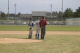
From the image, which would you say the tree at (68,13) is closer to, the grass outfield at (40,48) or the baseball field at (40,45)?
the baseball field at (40,45)

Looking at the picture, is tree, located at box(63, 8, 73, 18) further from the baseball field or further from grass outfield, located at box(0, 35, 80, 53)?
grass outfield, located at box(0, 35, 80, 53)

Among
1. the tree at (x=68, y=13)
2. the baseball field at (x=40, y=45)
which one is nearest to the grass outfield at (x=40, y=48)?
the baseball field at (x=40, y=45)

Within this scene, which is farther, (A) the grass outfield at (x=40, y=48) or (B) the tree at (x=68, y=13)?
(B) the tree at (x=68, y=13)

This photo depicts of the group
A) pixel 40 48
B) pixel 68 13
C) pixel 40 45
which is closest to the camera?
pixel 40 48

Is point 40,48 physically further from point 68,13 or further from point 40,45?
point 68,13

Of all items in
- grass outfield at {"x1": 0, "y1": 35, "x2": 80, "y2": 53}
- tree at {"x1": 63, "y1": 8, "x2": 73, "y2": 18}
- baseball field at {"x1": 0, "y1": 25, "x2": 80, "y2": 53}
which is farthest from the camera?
tree at {"x1": 63, "y1": 8, "x2": 73, "y2": 18}

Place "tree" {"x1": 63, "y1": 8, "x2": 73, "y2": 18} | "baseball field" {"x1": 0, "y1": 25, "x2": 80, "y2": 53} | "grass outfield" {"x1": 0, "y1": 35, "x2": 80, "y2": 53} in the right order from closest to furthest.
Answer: "grass outfield" {"x1": 0, "y1": 35, "x2": 80, "y2": 53}, "baseball field" {"x1": 0, "y1": 25, "x2": 80, "y2": 53}, "tree" {"x1": 63, "y1": 8, "x2": 73, "y2": 18}

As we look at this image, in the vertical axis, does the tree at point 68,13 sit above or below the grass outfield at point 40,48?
above

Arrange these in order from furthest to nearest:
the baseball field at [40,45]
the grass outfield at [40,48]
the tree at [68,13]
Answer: the tree at [68,13] < the baseball field at [40,45] < the grass outfield at [40,48]

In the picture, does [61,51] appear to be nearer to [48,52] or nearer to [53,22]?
[48,52]

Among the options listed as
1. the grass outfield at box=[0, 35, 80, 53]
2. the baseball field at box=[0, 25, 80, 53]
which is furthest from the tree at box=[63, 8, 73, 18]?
the grass outfield at box=[0, 35, 80, 53]

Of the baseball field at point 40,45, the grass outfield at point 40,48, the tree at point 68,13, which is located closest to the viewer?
the grass outfield at point 40,48

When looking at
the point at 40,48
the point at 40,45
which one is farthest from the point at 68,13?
the point at 40,48

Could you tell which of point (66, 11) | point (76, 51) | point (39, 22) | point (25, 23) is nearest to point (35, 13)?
point (66, 11)
